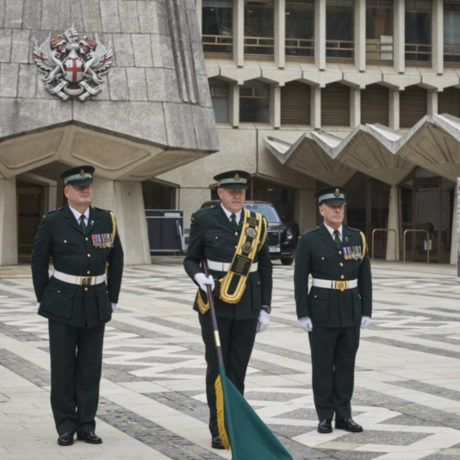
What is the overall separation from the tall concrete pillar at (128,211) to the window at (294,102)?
11563 mm

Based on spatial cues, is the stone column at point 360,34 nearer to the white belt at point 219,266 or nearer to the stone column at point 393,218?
the stone column at point 393,218

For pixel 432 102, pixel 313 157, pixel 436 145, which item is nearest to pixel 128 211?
pixel 313 157

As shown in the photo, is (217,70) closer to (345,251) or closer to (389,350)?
(389,350)

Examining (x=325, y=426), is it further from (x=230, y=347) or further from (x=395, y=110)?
(x=395, y=110)

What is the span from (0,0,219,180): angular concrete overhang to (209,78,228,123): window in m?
10.6

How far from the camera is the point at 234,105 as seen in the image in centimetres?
4097

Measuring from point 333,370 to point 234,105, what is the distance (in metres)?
34.0

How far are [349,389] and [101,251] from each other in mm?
2059

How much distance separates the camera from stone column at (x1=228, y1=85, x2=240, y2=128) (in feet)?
134

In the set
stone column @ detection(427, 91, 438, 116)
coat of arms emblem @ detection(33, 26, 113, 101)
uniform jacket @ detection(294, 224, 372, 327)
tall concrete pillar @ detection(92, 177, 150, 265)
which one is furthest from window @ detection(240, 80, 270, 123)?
uniform jacket @ detection(294, 224, 372, 327)

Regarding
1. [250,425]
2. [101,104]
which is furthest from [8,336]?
[101,104]

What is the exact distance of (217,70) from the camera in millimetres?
40406

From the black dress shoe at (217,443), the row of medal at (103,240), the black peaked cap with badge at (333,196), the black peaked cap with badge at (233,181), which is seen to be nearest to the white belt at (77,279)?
the row of medal at (103,240)

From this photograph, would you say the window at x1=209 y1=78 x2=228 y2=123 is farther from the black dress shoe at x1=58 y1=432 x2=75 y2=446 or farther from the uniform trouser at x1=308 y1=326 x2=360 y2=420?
the black dress shoe at x1=58 y1=432 x2=75 y2=446
